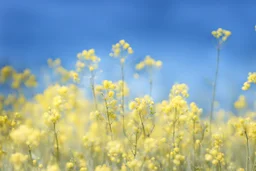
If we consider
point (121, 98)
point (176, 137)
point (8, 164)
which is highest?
point (121, 98)

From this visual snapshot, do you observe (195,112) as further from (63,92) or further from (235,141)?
(235,141)

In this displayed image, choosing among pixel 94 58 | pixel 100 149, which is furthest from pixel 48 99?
pixel 94 58

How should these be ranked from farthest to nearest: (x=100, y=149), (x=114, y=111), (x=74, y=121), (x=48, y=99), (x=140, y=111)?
(x=48, y=99), (x=74, y=121), (x=100, y=149), (x=114, y=111), (x=140, y=111)

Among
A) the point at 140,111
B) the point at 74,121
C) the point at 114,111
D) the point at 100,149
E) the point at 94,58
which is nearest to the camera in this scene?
the point at 140,111

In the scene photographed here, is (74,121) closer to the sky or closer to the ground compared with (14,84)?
closer to the ground

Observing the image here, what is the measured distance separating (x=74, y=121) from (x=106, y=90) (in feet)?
10.7

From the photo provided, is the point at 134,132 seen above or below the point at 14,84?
below

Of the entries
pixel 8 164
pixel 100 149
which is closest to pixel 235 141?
pixel 100 149

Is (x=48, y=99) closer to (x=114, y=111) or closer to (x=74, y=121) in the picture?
(x=74, y=121)

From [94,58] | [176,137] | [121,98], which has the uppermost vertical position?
[94,58]

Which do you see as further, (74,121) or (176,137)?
(74,121)

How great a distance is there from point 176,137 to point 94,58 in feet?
5.50

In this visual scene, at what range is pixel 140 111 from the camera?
495 cm

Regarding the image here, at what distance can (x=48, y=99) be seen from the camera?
32.3 feet
